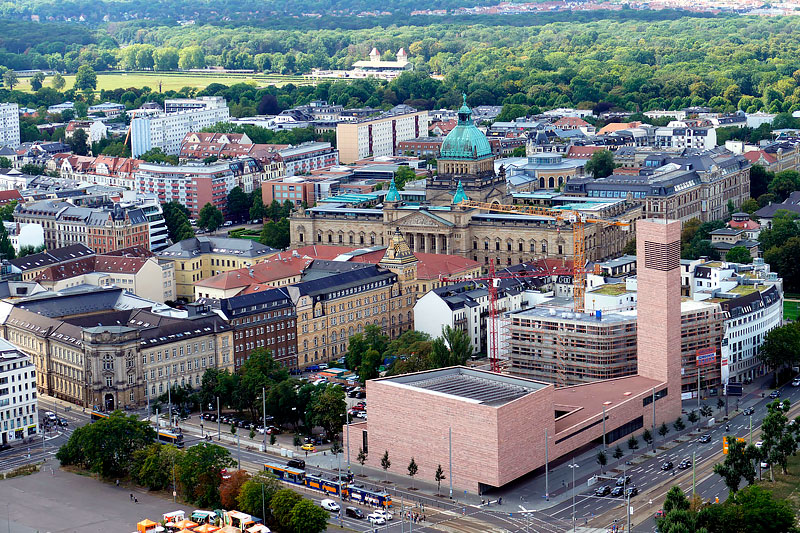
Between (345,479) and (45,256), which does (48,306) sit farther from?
(345,479)

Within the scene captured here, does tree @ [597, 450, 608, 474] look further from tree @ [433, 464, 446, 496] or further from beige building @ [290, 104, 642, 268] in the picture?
beige building @ [290, 104, 642, 268]

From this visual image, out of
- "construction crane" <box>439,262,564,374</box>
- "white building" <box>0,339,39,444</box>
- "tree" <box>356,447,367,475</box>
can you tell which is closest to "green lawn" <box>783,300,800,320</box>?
"construction crane" <box>439,262,564,374</box>

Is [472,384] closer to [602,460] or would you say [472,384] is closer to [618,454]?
[602,460]

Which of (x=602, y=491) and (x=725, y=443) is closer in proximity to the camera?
(x=602, y=491)

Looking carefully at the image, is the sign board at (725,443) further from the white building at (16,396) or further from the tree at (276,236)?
the tree at (276,236)

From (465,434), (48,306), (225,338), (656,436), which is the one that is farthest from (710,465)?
(48,306)

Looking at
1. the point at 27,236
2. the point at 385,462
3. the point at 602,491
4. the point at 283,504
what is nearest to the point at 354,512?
the point at 283,504
